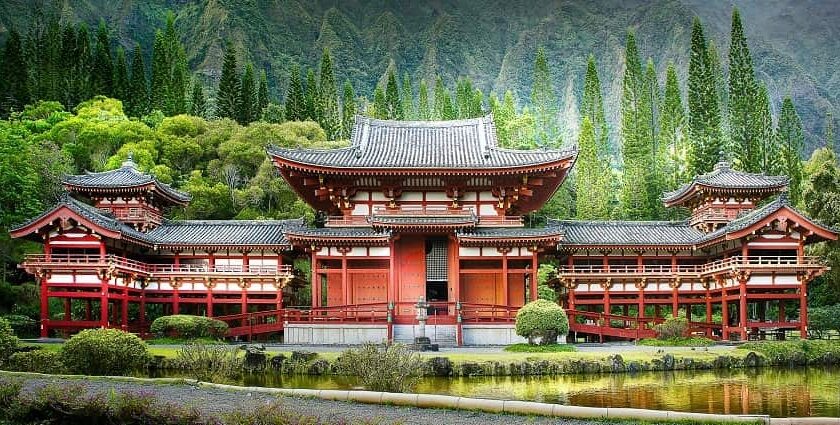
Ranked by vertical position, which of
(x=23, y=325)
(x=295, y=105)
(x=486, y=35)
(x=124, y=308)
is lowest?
(x=23, y=325)

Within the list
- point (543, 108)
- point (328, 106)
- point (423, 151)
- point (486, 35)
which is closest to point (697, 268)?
point (423, 151)

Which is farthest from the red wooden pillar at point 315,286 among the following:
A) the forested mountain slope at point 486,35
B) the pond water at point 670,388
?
the forested mountain slope at point 486,35

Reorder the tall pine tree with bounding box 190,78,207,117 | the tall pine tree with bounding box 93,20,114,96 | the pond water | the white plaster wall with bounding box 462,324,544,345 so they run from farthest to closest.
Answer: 1. the tall pine tree with bounding box 190,78,207,117
2. the tall pine tree with bounding box 93,20,114,96
3. the white plaster wall with bounding box 462,324,544,345
4. the pond water

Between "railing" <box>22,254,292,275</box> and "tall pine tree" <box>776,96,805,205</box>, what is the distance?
1466 inches

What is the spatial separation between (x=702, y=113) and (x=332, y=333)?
3821cm

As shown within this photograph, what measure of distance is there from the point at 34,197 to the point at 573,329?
3021cm

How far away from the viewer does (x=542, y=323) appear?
2692 centimetres

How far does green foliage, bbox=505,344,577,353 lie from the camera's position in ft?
85.0

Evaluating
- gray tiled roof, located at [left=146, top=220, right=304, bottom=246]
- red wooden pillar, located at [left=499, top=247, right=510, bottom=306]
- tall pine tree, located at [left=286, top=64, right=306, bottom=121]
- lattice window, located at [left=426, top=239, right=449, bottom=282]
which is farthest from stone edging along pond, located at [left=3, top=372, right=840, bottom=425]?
tall pine tree, located at [left=286, top=64, right=306, bottom=121]

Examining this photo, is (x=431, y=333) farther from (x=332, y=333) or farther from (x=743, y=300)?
(x=743, y=300)

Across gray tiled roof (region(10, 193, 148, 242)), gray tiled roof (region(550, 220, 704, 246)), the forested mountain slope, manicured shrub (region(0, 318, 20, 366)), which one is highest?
the forested mountain slope

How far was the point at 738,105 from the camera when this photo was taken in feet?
181

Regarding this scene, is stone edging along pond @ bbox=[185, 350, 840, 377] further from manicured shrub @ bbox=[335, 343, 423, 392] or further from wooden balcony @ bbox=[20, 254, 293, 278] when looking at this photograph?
wooden balcony @ bbox=[20, 254, 293, 278]

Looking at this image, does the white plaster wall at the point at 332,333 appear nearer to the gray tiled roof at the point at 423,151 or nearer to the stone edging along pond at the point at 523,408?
the gray tiled roof at the point at 423,151
